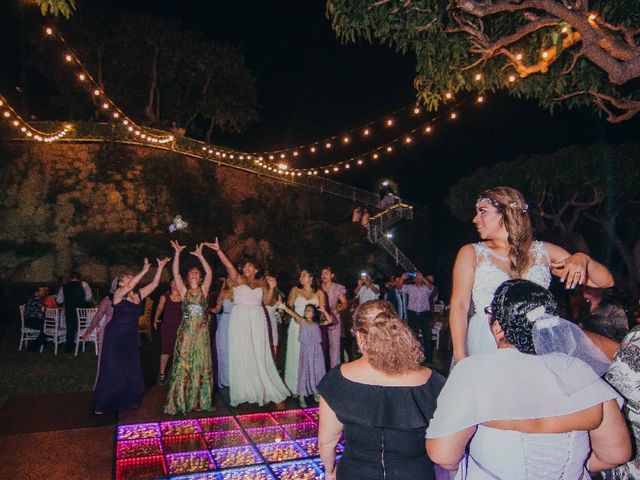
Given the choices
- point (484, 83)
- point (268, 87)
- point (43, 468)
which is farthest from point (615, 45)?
point (268, 87)

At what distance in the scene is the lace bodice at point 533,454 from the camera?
1648mm

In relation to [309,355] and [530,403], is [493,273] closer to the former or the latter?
[530,403]

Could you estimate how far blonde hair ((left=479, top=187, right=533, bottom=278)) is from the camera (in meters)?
2.48

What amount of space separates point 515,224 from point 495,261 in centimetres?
22

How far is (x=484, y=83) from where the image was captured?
18.3ft

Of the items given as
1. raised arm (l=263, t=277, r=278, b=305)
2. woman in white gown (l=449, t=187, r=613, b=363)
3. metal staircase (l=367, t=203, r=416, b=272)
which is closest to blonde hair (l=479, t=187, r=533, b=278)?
woman in white gown (l=449, t=187, r=613, b=363)

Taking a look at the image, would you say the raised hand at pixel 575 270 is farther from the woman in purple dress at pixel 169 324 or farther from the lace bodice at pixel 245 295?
the woman in purple dress at pixel 169 324

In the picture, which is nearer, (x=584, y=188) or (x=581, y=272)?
(x=581, y=272)

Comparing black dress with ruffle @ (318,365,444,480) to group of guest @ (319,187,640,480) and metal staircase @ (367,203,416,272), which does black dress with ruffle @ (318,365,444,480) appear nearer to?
group of guest @ (319,187,640,480)

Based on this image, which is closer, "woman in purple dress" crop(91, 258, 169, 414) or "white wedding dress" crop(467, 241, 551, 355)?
"white wedding dress" crop(467, 241, 551, 355)

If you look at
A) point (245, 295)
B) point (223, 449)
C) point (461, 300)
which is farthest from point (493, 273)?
point (245, 295)

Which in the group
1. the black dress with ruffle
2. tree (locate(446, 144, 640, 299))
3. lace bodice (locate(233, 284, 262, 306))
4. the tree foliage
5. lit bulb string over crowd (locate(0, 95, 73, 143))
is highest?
the tree foliage

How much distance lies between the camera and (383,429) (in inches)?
89.6

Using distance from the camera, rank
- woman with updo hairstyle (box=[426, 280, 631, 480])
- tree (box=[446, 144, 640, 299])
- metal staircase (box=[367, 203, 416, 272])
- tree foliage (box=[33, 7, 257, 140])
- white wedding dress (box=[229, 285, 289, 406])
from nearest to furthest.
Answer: woman with updo hairstyle (box=[426, 280, 631, 480]), white wedding dress (box=[229, 285, 289, 406]), tree (box=[446, 144, 640, 299]), tree foliage (box=[33, 7, 257, 140]), metal staircase (box=[367, 203, 416, 272])
